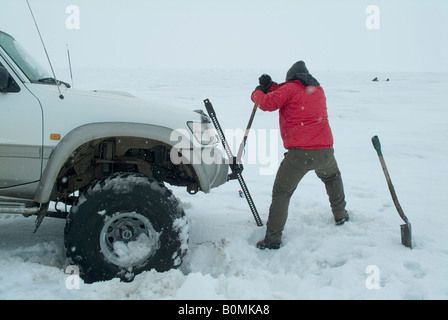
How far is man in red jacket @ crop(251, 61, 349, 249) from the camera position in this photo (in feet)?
12.2

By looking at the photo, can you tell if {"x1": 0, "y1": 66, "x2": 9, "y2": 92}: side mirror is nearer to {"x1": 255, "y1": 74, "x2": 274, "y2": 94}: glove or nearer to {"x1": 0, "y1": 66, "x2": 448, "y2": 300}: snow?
{"x1": 0, "y1": 66, "x2": 448, "y2": 300}: snow

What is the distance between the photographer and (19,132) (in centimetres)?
286

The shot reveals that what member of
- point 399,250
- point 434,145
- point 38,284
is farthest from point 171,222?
point 434,145

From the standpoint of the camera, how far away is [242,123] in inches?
485

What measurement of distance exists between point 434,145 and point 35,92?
859 cm

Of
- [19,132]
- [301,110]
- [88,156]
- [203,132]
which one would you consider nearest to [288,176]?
[301,110]

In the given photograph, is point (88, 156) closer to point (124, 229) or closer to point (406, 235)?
point (124, 229)

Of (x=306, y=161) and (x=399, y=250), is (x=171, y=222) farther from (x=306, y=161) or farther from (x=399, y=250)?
(x=399, y=250)

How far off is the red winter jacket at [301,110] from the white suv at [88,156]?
929 mm

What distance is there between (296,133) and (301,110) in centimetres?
24

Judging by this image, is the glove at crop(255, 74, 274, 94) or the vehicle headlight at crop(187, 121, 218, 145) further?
the glove at crop(255, 74, 274, 94)

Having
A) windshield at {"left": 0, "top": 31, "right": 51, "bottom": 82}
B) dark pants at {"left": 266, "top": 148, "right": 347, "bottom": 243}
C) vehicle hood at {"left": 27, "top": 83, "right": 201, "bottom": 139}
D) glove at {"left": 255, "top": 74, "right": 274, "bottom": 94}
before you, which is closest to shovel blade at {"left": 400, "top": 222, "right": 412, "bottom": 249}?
dark pants at {"left": 266, "top": 148, "right": 347, "bottom": 243}

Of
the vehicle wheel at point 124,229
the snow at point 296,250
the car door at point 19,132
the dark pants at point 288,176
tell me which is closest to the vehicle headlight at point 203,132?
the vehicle wheel at point 124,229
